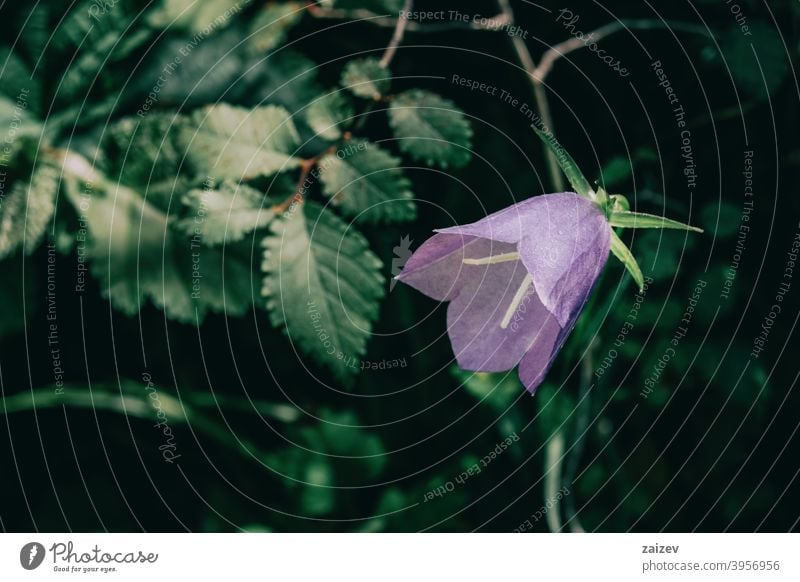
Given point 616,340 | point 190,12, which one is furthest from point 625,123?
point 190,12

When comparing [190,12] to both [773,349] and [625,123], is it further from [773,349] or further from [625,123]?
[773,349]

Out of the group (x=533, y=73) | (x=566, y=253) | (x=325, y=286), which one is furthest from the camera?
(x=533, y=73)

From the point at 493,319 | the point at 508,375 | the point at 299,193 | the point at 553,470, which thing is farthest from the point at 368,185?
the point at 553,470

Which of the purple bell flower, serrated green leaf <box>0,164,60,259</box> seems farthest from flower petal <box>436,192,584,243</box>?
serrated green leaf <box>0,164,60,259</box>

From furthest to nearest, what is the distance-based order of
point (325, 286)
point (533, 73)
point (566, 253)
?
point (533, 73) < point (325, 286) < point (566, 253)

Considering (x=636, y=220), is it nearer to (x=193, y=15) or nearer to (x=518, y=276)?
(x=518, y=276)

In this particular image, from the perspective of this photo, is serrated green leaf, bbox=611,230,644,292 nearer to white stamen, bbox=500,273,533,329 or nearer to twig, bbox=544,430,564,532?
white stamen, bbox=500,273,533,329

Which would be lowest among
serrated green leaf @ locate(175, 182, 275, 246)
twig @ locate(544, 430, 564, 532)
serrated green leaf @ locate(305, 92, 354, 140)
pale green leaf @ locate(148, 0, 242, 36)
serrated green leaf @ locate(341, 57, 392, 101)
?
twig @ locate(544, 430, 564, 532)
